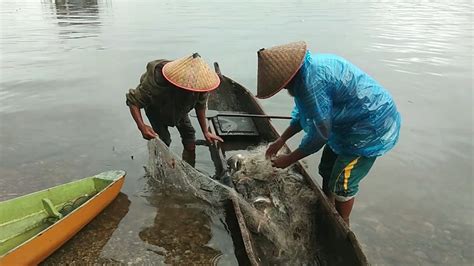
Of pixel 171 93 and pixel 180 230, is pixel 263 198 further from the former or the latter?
pixel 171 93

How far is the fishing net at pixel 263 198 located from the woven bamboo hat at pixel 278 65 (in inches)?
52.8

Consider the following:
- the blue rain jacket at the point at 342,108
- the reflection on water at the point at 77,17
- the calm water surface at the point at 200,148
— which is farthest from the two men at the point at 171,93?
the reflection on water at the point at 77,17

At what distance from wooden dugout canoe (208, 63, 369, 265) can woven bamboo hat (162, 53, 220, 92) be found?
1.21m

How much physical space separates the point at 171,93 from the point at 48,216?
1.77 m

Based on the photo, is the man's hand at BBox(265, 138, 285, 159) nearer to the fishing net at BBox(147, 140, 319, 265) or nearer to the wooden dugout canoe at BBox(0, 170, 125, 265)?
the fishing net at BBox(147, 140, 319, 265)

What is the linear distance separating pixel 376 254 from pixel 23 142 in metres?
5.81

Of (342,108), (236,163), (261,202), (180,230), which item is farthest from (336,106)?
(180,230)

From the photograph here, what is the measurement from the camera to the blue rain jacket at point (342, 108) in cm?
298

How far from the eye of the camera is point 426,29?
1922cm

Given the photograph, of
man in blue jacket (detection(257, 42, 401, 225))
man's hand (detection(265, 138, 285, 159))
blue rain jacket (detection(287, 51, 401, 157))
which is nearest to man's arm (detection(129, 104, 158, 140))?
man's hand (detection(265, 138, 285, 159))

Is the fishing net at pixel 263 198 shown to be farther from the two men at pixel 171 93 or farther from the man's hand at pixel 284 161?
the man's hand at pixel 284 161

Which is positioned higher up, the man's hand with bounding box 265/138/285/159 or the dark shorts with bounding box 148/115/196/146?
the man's hand with bounding box 265/138/285/159

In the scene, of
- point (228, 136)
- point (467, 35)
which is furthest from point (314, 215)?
point (467, 35)

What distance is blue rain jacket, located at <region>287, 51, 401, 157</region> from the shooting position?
2977mm
